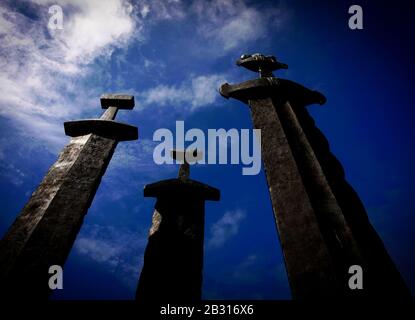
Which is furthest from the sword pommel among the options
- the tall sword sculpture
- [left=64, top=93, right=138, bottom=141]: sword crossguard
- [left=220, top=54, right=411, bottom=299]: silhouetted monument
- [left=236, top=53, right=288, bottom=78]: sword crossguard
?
[left=236, top=53, right=288, bottom=78]: sword crossguard

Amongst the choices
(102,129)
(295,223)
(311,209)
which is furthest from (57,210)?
(311,209)

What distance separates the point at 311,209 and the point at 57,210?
2.83 m

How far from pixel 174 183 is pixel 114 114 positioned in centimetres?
203

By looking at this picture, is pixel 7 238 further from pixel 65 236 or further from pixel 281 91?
pixel 281 91

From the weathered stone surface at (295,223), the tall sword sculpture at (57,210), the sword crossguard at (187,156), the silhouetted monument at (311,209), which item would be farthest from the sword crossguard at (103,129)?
the sword crossguard at (187,156)

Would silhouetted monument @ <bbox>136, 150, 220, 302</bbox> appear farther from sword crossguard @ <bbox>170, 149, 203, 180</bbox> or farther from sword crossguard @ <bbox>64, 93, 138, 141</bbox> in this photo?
sword crossguard @ <bbox>64, 93, 138, 141</bbox>

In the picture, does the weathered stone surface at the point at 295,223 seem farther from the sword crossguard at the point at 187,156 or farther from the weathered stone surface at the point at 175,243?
the sword crossguard at the point at 187,156

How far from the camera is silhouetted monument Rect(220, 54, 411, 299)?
2139 mm

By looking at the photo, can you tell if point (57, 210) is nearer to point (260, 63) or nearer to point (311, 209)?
point (311, 209)

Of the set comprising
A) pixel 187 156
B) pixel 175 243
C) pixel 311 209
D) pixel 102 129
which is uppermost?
pixel 187 156

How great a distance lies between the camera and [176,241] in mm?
5355

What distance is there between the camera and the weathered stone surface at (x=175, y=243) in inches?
188
